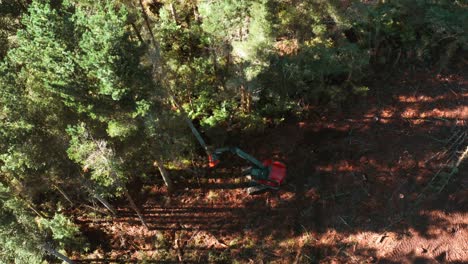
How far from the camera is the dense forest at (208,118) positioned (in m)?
12.7

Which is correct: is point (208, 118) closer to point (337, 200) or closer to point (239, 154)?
point (239, 154)

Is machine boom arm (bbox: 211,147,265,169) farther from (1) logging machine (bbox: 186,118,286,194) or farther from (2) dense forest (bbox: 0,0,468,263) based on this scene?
(2) dense forest (bbox: 0,0,468,263)

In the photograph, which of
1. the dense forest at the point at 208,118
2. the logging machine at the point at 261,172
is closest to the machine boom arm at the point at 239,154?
A: the logging machine at the point at 261,172

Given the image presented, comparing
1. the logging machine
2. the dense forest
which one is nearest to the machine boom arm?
the logging machine

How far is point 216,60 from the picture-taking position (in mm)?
18656

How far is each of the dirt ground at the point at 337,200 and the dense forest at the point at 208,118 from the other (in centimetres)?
9

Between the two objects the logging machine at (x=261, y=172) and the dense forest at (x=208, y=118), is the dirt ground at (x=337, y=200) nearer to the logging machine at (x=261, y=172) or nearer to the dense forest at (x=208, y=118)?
the dense forest at (x=208, y=118)

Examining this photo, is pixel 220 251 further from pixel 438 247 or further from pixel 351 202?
pixel 438 247

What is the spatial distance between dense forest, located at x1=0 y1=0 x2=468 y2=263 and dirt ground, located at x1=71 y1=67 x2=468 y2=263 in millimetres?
90

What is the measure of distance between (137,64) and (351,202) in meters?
12.7

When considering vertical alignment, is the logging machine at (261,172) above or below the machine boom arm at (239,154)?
below

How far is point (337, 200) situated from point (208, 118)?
8.77 metres

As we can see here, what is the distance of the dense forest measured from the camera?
12680 millimetres

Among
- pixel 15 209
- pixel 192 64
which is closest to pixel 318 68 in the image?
pixel 192 64
